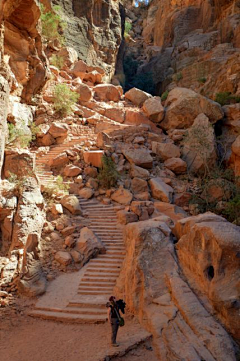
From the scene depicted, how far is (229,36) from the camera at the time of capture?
73.4 feet

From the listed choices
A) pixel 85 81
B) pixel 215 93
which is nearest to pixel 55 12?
pixel 85 81

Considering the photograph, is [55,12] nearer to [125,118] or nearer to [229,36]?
[125,118]

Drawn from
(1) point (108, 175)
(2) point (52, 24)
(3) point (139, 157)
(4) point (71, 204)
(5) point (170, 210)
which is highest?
(2) point (52, 24)

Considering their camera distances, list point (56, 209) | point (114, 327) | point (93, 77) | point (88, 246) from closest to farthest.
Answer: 1. point (114, 327)
2. point (88, 246)
3. point (56, 209)
4. point (93, 77)

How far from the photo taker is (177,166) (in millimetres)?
13305

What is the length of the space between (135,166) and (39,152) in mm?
4840

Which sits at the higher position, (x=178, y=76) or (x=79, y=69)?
(x=178, y=76)

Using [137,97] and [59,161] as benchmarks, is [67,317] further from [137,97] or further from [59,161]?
[137,97]

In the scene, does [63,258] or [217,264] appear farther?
[63,258]

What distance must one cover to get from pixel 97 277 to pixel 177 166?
746 cm

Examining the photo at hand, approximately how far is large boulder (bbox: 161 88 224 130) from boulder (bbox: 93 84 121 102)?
511 centimetres

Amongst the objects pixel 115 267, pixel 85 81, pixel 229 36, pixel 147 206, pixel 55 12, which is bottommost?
pixel 115 267

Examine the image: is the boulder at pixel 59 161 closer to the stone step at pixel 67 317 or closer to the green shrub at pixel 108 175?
the green shrub at pixel 108 175

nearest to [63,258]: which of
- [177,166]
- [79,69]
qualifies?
[177,166]
